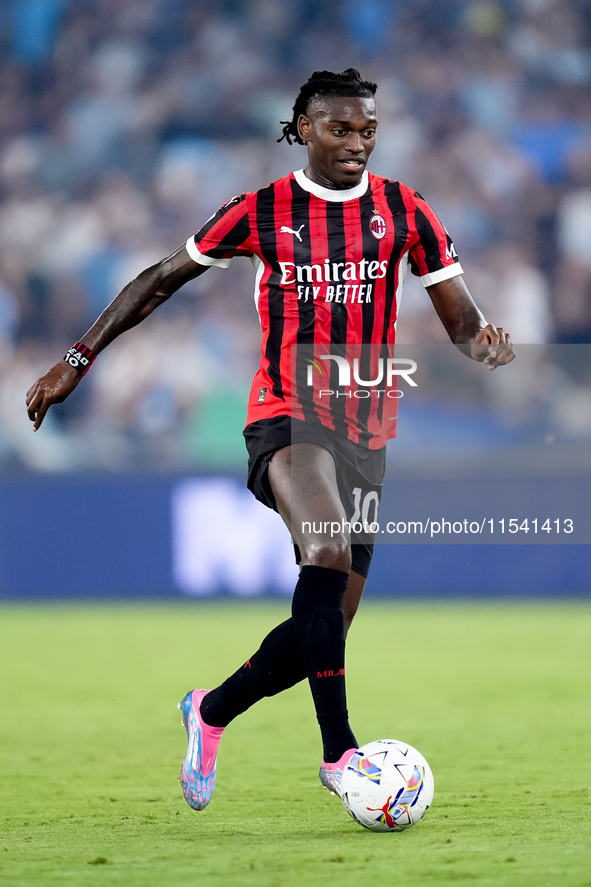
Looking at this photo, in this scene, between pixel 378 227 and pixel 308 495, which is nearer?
pixel 308 495

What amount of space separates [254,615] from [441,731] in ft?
16.0

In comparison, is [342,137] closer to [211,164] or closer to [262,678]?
[262,678]

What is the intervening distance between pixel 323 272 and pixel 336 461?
21.9 inches

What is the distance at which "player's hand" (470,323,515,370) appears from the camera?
11.0 ft

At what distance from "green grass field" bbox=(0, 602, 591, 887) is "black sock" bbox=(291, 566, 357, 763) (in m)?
0.26

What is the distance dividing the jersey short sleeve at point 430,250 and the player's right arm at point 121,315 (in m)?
0.66

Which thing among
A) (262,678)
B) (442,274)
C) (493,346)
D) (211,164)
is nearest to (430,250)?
(442,274)

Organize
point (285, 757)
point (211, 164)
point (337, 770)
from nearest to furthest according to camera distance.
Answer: point (337, 770) < point (285, 757) < point (211, 164)

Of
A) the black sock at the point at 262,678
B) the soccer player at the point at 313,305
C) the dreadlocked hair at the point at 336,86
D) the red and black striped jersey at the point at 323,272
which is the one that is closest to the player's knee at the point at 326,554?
the soccer player at the point at 313,305

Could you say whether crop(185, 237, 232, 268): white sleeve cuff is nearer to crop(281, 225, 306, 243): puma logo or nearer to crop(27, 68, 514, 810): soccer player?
crop(27, 68, 514, 810): soccer player

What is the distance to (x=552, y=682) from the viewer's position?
20.5 ft

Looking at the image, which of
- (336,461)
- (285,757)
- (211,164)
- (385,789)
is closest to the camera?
(385,789)

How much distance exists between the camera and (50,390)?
139 inches

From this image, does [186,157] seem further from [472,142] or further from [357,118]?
[357,118]
